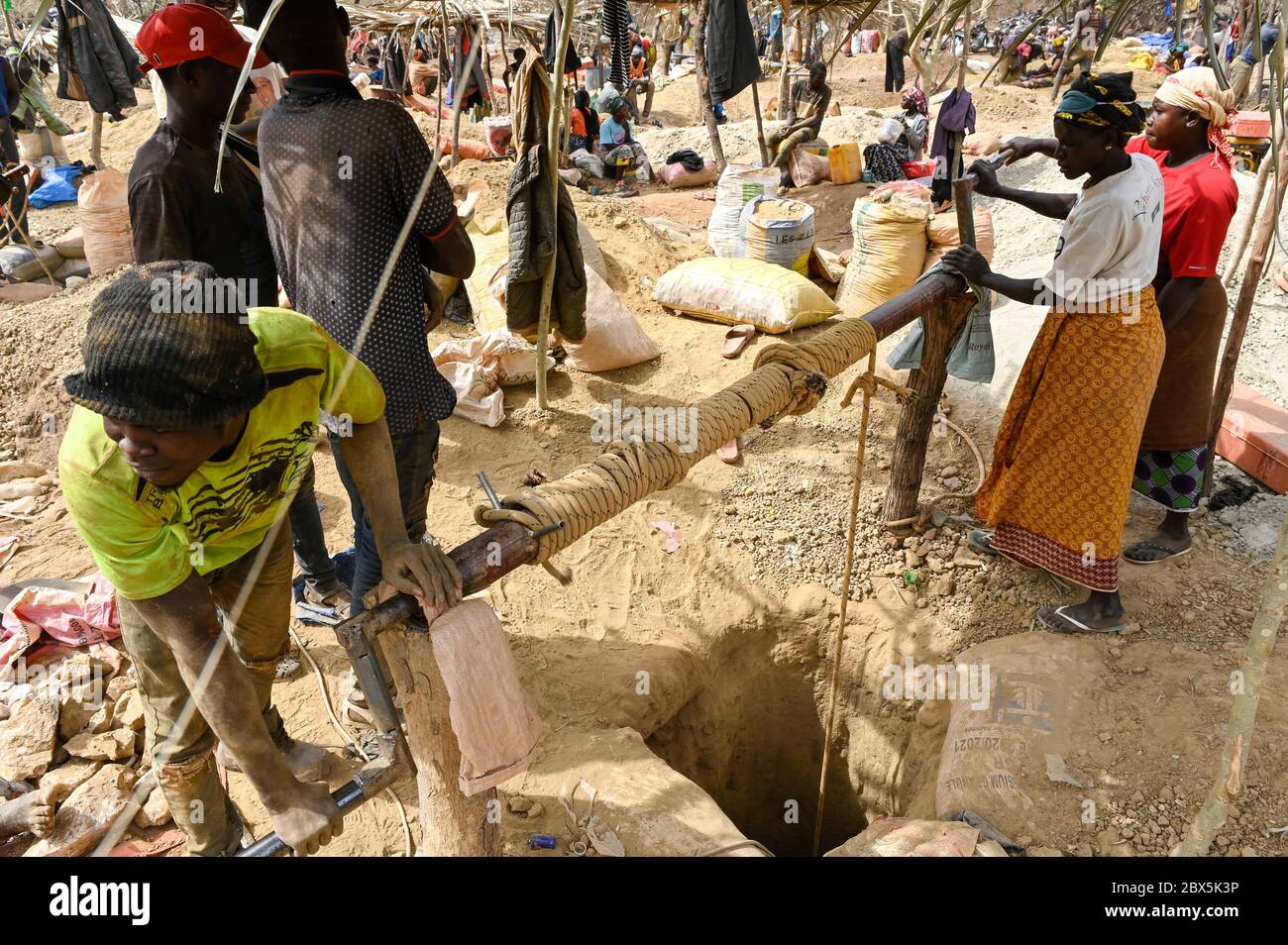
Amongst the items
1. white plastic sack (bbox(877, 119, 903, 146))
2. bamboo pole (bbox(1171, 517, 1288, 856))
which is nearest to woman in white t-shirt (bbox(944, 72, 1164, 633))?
bamboo pole (bbox(1171, 517, 1288, 856))

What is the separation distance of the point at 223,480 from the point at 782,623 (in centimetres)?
245

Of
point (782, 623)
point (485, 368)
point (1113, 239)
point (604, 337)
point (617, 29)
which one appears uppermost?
point (617, 29)

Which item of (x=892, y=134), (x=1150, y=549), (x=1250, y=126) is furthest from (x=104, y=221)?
(x=892, y=134)

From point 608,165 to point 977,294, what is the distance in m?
9.18

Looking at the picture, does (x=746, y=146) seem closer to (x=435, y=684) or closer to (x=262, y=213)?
(x=262, y=213)

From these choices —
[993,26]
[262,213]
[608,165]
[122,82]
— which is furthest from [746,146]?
[993,26]

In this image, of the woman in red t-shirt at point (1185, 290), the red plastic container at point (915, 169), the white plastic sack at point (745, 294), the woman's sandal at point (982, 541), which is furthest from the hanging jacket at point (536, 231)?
the red plastic container at point (915, 169)

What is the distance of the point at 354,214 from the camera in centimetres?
237

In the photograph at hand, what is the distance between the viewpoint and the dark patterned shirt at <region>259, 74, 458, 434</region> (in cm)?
232

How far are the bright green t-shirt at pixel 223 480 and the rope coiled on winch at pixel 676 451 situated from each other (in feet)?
1.56

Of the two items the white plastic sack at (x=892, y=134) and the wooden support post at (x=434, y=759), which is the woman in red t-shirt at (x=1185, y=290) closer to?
the wooden support post at (x=434, y=759)

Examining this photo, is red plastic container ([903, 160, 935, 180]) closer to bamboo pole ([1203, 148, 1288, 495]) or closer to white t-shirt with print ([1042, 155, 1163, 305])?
bamboo pole ([1203, 148, 1288, 495])

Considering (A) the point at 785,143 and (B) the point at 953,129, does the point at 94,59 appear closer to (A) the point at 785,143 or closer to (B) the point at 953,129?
(A) the point at 785,143
